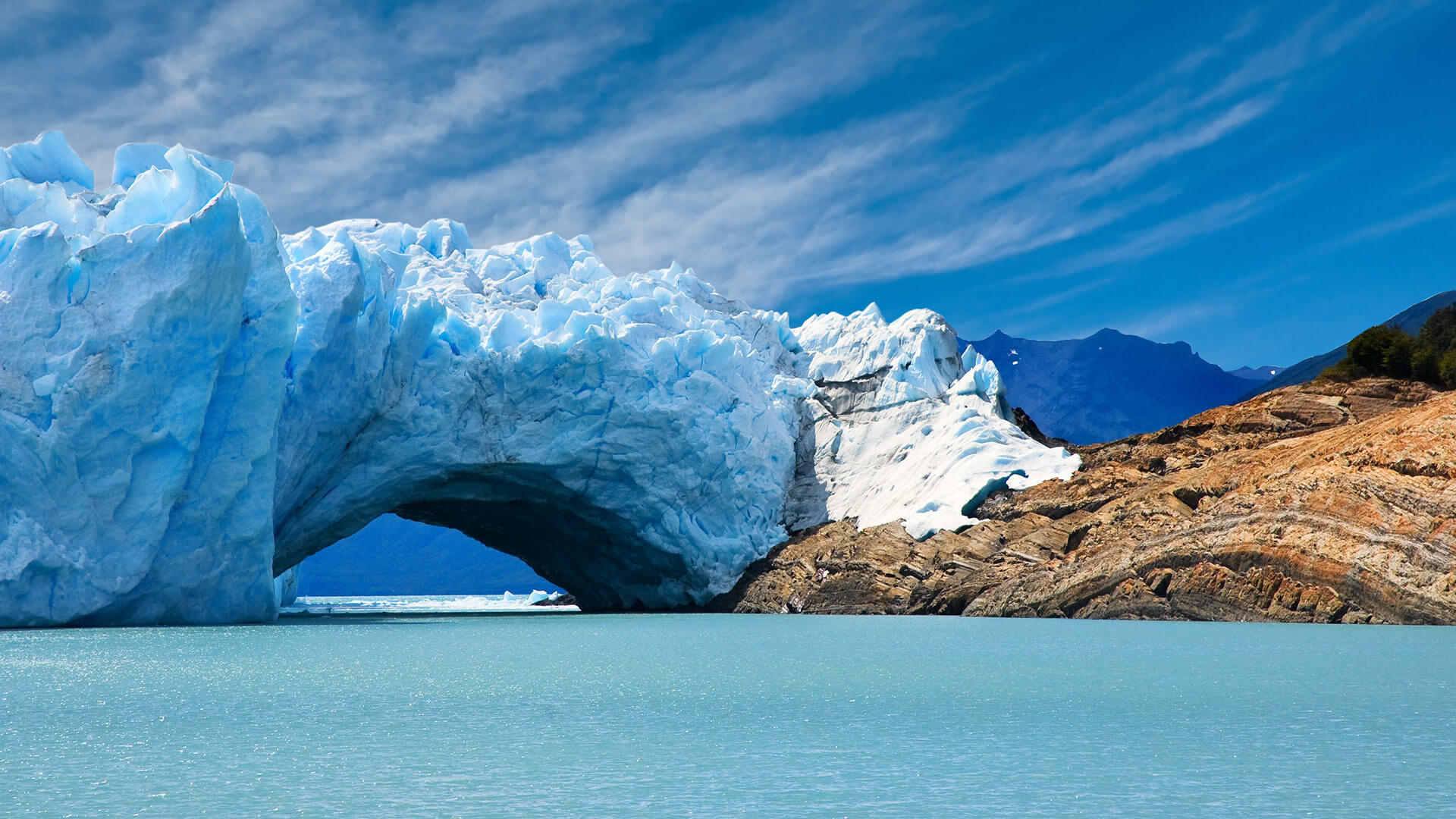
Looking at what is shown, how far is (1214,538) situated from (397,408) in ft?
52.2

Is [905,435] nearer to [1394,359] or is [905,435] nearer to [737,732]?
[1394,359]

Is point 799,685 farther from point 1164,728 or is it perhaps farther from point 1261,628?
point 1261,628

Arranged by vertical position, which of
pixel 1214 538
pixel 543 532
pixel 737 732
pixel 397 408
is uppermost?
pixel 397 408

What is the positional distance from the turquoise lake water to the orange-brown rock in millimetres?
5580

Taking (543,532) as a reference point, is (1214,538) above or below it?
below

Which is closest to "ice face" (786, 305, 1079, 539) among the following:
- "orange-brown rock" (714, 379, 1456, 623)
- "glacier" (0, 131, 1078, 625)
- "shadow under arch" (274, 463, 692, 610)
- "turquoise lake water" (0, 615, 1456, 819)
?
"glacier" (0, 131, 1078, 625)

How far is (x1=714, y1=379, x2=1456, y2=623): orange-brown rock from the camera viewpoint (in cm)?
1838

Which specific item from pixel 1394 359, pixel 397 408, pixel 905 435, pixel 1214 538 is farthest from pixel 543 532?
pixel 1394 359

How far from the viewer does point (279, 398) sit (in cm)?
1961

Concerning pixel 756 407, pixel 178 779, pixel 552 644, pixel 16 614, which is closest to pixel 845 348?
pixel 756 407

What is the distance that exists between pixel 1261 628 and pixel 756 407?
1423cm

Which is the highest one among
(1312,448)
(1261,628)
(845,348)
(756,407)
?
(845,348)

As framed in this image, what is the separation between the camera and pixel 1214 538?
2055 cm

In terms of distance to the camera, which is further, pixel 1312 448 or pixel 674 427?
pixel 674 427
